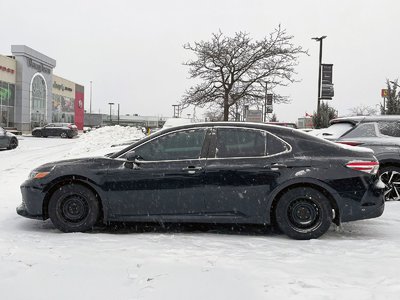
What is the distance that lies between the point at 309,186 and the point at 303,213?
0.33m

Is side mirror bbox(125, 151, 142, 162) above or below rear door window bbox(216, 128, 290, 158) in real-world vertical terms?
below

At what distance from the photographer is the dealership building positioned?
1761 inches

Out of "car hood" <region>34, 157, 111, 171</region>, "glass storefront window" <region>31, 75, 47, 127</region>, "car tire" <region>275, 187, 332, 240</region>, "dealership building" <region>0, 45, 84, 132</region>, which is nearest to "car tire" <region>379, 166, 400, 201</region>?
"car tire" <region>275, 187, 332, 240</region>

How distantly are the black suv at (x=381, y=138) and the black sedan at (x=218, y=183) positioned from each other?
8.48 ft

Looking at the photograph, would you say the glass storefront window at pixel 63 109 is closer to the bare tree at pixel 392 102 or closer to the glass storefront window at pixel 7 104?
the glass storefront window at pixel 7 104

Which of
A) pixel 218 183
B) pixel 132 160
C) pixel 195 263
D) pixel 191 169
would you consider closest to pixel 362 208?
pixel 218 183

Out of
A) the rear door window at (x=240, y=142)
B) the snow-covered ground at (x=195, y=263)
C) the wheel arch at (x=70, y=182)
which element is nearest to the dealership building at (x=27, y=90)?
the wheel arch at (x=70, y=182)

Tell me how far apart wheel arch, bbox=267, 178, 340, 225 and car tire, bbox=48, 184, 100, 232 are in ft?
6.99

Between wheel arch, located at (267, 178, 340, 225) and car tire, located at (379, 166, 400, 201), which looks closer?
wheel arch, located at (267, 178, 340, 225)

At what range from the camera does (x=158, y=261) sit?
4.37m

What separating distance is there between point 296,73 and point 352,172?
1773 centimetres

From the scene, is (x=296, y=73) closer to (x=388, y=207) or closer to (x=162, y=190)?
(x=388, y=207)

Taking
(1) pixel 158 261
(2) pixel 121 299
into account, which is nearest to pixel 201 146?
(1) pixel 158 261

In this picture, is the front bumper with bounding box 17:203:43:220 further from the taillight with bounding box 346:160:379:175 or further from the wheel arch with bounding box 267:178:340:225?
the taillight with bounding box 346:160:379:175
